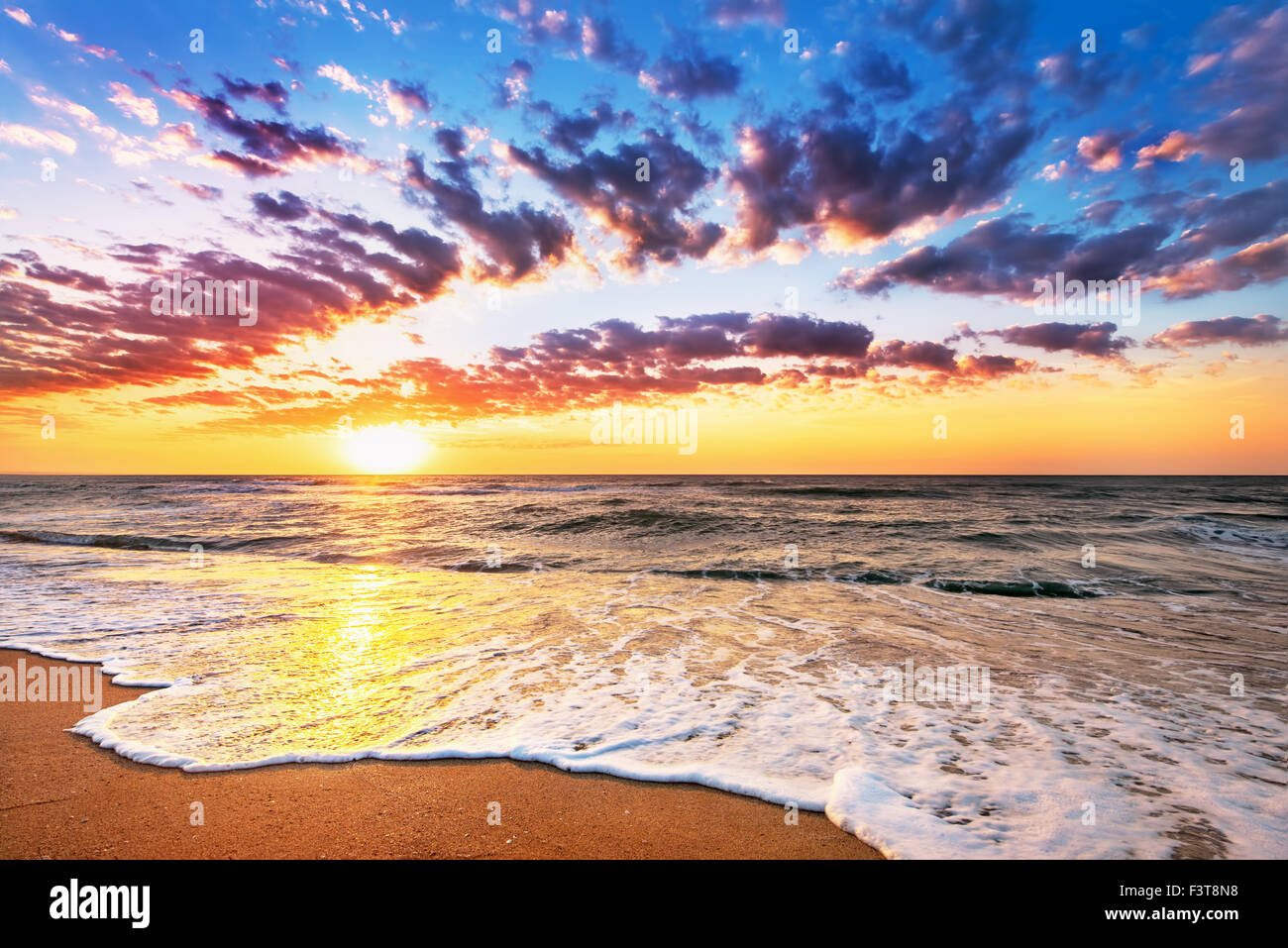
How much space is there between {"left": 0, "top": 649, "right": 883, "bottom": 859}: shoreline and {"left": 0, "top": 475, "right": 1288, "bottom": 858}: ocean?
0.20 m

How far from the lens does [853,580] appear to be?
476 inches

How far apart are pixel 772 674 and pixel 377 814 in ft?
13.4

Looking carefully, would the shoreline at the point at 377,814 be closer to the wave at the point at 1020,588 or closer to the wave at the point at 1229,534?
the wave at the point at 1020,588

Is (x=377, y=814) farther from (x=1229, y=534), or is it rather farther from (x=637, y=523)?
(x=1229, y=534)

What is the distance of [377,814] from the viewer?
3.30 m

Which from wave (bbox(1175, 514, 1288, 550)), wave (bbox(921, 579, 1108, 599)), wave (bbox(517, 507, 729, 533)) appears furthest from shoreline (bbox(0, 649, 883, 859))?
wave (bbox(1175, 514, 1288, 550))

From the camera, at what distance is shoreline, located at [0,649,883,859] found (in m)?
3.01

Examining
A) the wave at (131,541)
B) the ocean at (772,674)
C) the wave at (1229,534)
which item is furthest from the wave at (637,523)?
the wave at (1229,534)

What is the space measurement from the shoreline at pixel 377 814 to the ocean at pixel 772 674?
0.20 m

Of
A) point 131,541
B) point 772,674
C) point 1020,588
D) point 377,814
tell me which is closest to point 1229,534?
point 1020,588

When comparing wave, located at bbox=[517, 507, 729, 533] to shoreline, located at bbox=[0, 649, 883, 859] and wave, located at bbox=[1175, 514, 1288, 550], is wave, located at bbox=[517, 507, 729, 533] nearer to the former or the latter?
wave, located at bbox=[1175, 514, 1288, 550]

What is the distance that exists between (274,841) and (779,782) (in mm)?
3025
